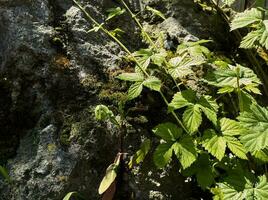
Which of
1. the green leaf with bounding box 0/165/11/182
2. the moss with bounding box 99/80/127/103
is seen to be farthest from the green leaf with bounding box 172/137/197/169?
the green leaf with bounding box 0/165/11/182

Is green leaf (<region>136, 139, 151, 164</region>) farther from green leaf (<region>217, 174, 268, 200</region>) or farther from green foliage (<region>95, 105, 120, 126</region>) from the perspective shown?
green leaf (<region>217, 174, 268, 200</region>)

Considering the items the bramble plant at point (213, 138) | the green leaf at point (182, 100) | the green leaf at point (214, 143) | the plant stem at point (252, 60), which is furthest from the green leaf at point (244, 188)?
the plant stem at point (252, 60)

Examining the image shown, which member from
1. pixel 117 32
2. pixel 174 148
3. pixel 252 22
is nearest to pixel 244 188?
pixel 174 148

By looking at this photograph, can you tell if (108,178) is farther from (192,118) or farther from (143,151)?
(192,118)

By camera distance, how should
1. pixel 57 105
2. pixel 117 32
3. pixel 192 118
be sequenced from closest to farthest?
pixel 192 118 < pixel 57 105 < pixel 117 32

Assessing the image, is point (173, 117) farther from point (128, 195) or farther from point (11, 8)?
point (11, 8)

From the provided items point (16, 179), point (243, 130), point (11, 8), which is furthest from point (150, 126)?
point (11, 8)
